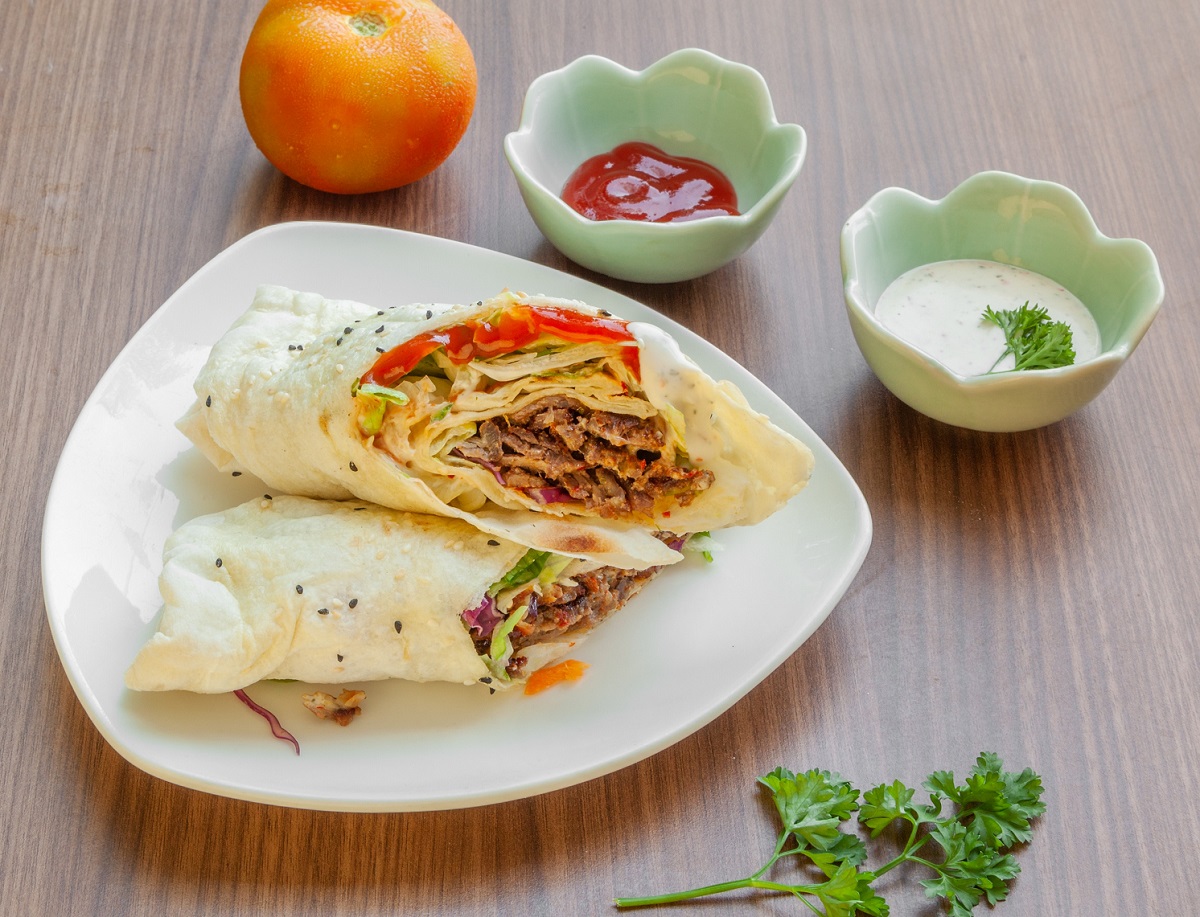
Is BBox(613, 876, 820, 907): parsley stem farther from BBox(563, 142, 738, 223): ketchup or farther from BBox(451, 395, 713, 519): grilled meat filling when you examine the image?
BBox(563, 142, 738, 223): ketchup

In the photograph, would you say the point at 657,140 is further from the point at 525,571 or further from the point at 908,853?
the point at 908,853

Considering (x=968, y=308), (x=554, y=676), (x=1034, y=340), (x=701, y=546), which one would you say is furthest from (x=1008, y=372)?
(x=554, y=676)

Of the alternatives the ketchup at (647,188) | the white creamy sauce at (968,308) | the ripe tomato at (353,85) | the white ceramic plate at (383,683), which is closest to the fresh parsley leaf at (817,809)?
the white ceramic plate at (383,683)

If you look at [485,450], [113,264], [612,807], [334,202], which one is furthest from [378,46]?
[612,807]

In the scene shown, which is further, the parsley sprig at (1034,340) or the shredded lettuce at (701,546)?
the parsley sprig at (1034,340)

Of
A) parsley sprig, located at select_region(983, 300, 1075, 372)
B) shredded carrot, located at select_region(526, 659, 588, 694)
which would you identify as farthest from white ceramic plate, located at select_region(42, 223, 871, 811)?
parsley sprig, located at select_region(983, 300, 1075, 372)

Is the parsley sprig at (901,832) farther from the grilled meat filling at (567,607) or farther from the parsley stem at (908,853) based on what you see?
the grilled meat filling at (567,607)

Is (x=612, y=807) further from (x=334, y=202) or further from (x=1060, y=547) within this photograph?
(x=334, y=202)
